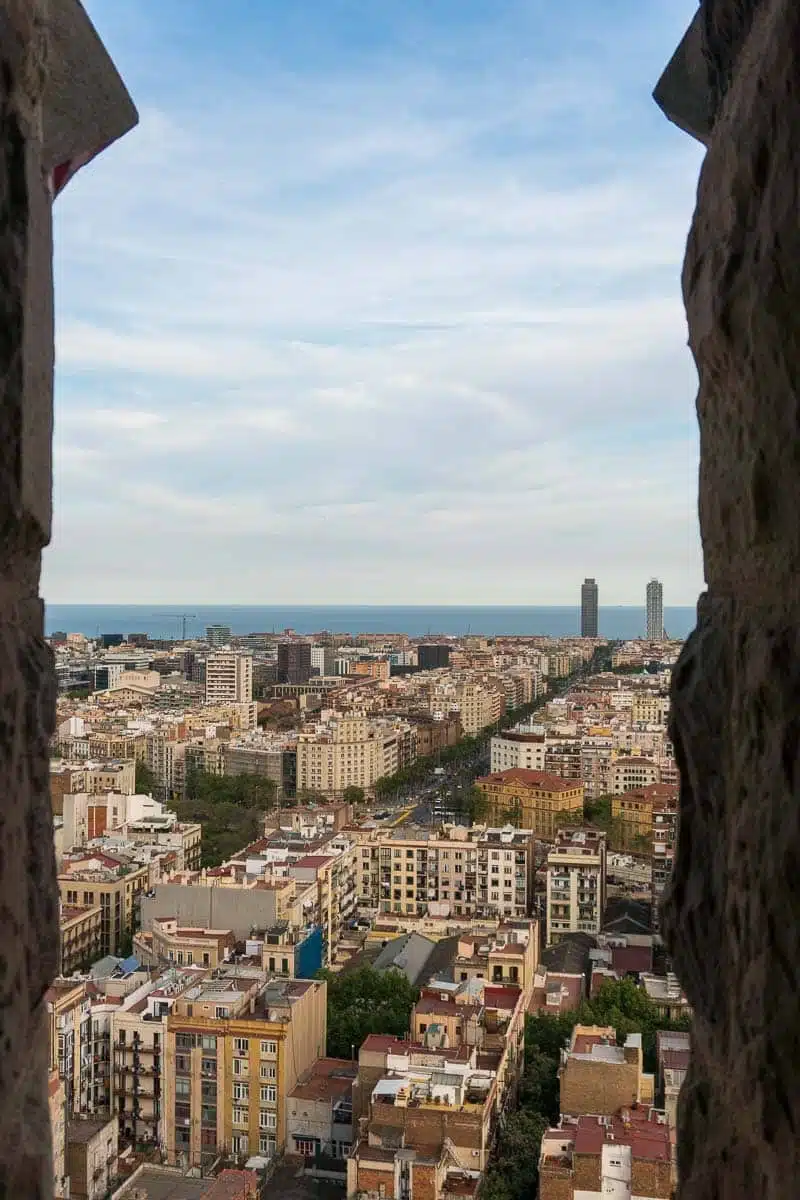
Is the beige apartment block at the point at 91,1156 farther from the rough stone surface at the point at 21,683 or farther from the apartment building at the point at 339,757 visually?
the apartment building at the point at 339,757

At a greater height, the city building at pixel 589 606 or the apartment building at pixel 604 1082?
the city building at pixel 589 606

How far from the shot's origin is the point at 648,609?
1699 inches

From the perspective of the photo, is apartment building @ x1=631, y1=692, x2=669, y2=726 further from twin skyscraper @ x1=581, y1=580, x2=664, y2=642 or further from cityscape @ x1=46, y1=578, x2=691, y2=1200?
twin skyscraper @ x1=581, y1=580, x2=664, y2=642

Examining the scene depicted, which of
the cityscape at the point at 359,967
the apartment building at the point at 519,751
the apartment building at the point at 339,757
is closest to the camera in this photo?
the cityscape at the point at 359,967

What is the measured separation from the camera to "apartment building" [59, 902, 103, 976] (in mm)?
7852

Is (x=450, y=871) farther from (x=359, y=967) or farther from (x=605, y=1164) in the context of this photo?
(x=605, y=1164)

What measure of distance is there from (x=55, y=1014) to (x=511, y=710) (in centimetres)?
1727

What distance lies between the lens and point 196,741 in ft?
50.6

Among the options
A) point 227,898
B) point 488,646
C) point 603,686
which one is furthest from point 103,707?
point 488,646

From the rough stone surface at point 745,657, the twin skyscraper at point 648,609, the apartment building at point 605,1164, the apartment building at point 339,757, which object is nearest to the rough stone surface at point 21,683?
the rough stone surface at point 745,657

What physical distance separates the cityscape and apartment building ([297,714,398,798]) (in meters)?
0.04

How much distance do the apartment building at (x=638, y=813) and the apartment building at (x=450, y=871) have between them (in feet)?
6.38

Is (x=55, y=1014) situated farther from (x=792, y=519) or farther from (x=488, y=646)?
(x=488, y=646)

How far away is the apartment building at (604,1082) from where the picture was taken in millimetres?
4875
